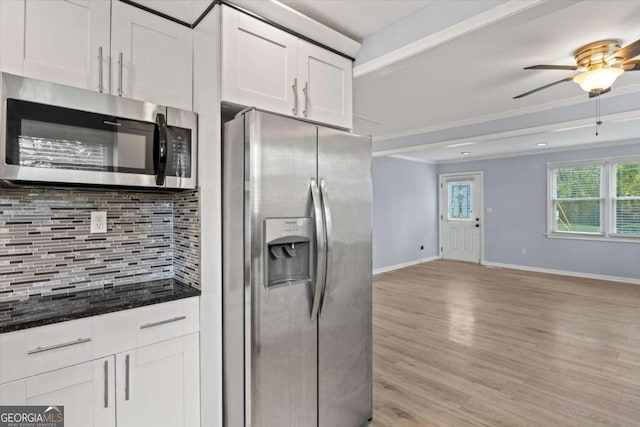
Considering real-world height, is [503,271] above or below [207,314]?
below

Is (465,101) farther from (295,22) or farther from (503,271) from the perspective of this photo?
(503,271)

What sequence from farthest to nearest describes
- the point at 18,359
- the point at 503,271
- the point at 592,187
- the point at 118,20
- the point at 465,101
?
the point at 503,271 → the point at 592,187 → the point at 465,101 → the point at 118,20 → the point at 18,359

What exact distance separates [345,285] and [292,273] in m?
0.35

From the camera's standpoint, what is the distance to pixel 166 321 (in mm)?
1590

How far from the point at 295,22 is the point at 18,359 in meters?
1.97

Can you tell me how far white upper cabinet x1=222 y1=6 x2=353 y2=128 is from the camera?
1569 millimetres

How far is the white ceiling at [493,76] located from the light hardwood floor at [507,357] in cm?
228

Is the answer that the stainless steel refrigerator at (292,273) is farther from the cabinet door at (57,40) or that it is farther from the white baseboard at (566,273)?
the white baseboard at (566,273)

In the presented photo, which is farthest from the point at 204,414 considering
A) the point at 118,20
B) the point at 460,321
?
the point at 460,321

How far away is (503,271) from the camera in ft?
21.7

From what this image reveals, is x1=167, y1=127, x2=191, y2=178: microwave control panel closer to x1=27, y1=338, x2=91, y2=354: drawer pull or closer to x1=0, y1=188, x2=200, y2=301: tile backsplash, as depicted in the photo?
x1=0, y1=188, x2=200, y2=301: tile backsplash

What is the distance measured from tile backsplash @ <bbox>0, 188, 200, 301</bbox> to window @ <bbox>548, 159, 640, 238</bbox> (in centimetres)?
705

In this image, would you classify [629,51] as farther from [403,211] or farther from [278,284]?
[403,211]

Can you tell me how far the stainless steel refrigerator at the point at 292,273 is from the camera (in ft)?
4.83
